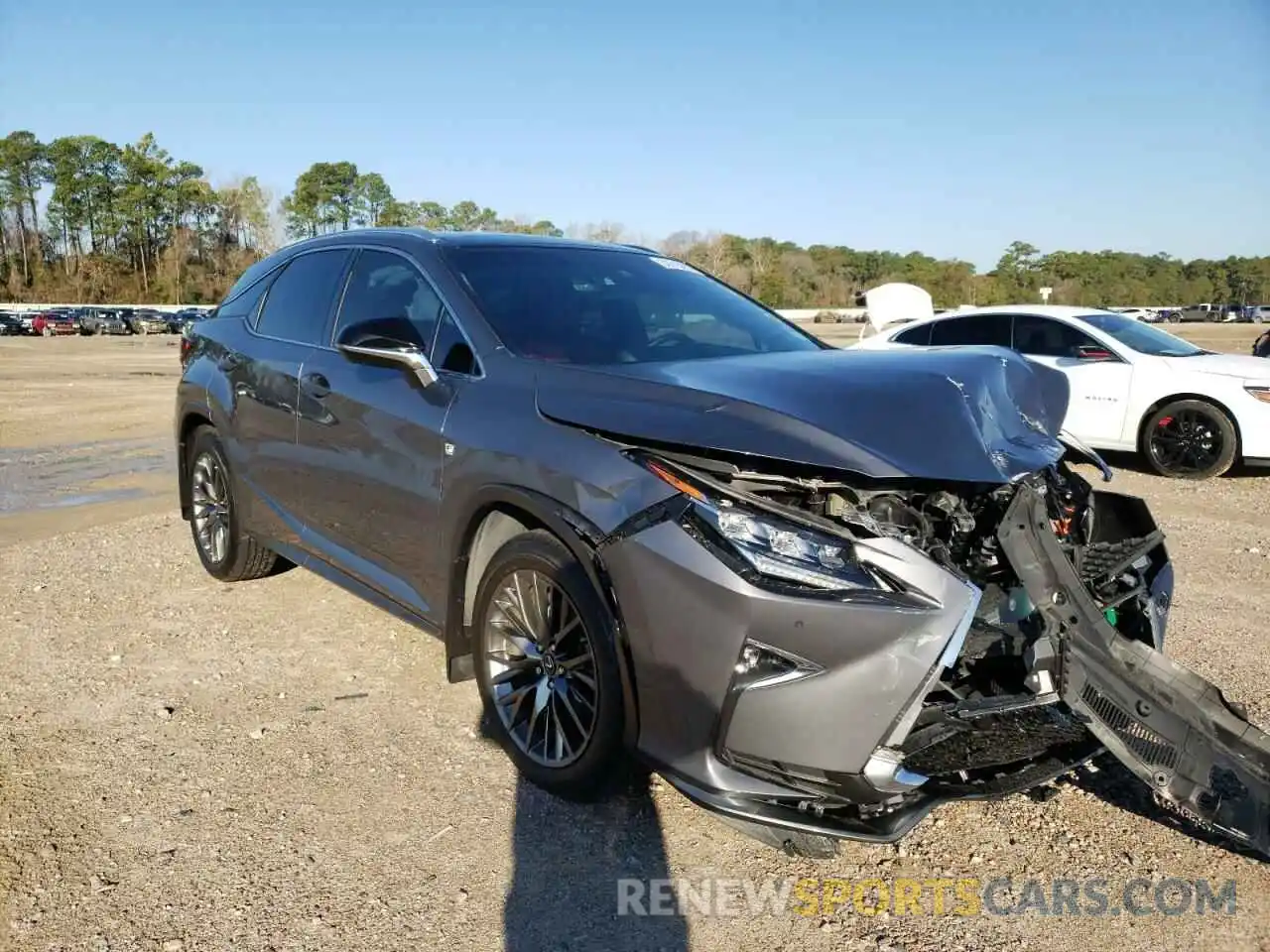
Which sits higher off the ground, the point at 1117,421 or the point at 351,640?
the point at 1117,421

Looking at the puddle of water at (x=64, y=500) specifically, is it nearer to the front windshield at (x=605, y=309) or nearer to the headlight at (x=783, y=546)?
the front windshield at (x=605, y=309)

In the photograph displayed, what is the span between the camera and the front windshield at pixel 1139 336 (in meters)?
9.59

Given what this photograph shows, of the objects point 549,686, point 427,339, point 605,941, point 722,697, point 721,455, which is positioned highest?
point 427,339

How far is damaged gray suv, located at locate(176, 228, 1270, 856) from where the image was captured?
248cm

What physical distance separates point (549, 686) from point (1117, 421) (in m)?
8.13

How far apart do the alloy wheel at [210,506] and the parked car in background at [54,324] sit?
54.9 meters

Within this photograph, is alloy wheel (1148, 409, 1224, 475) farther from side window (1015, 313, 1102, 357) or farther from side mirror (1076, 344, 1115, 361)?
side window (1015, 313, 1102, 357)

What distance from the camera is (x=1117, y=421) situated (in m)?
9.49

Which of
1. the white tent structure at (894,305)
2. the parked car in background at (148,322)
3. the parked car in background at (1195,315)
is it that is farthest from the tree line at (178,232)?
the white tent structure at (894,305)

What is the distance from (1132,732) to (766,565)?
1.11 m

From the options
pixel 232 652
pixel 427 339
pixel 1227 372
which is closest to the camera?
pixel 427 339

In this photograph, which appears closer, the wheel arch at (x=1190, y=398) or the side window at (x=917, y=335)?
the wheel arch at (x=1190, y=398)

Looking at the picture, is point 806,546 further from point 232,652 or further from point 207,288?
point 207,288

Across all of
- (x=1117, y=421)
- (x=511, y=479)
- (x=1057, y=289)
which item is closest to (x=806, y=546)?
(x=511, y=479)
